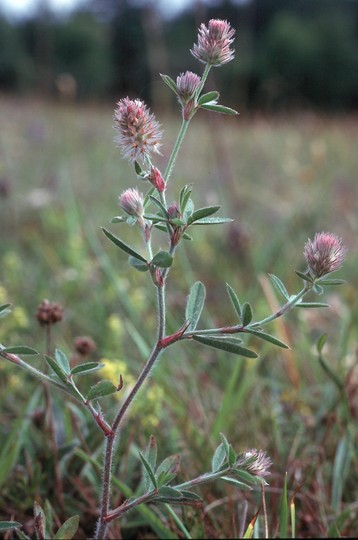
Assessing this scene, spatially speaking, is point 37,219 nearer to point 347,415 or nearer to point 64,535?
point 347,415

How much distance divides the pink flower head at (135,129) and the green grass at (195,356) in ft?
1.72

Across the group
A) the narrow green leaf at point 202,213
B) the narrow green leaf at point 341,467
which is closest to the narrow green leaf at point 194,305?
the narrow green leaf at point 202,213

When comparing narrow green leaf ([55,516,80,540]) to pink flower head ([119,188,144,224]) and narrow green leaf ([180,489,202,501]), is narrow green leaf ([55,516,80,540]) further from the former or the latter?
pink flower head ([119,188,144,224])

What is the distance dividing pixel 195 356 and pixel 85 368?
102cm

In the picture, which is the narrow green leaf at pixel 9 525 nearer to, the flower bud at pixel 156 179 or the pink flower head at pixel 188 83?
the flower bud at pixel 156 179

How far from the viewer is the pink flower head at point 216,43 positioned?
716 millimetres

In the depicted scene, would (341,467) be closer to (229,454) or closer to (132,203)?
(229,454)

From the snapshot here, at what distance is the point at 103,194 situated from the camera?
12.2 feet

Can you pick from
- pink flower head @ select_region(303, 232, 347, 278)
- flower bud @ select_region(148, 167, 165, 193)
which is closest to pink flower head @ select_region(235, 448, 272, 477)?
pink flower head @ select_region(303, 232, 347, 278)

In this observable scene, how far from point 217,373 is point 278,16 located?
1390 cm

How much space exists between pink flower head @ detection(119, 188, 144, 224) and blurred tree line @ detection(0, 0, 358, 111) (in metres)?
9.35

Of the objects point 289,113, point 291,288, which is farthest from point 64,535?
point 289,113

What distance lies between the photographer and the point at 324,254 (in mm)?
738

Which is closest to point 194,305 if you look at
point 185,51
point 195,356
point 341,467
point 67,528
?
point 67,528
